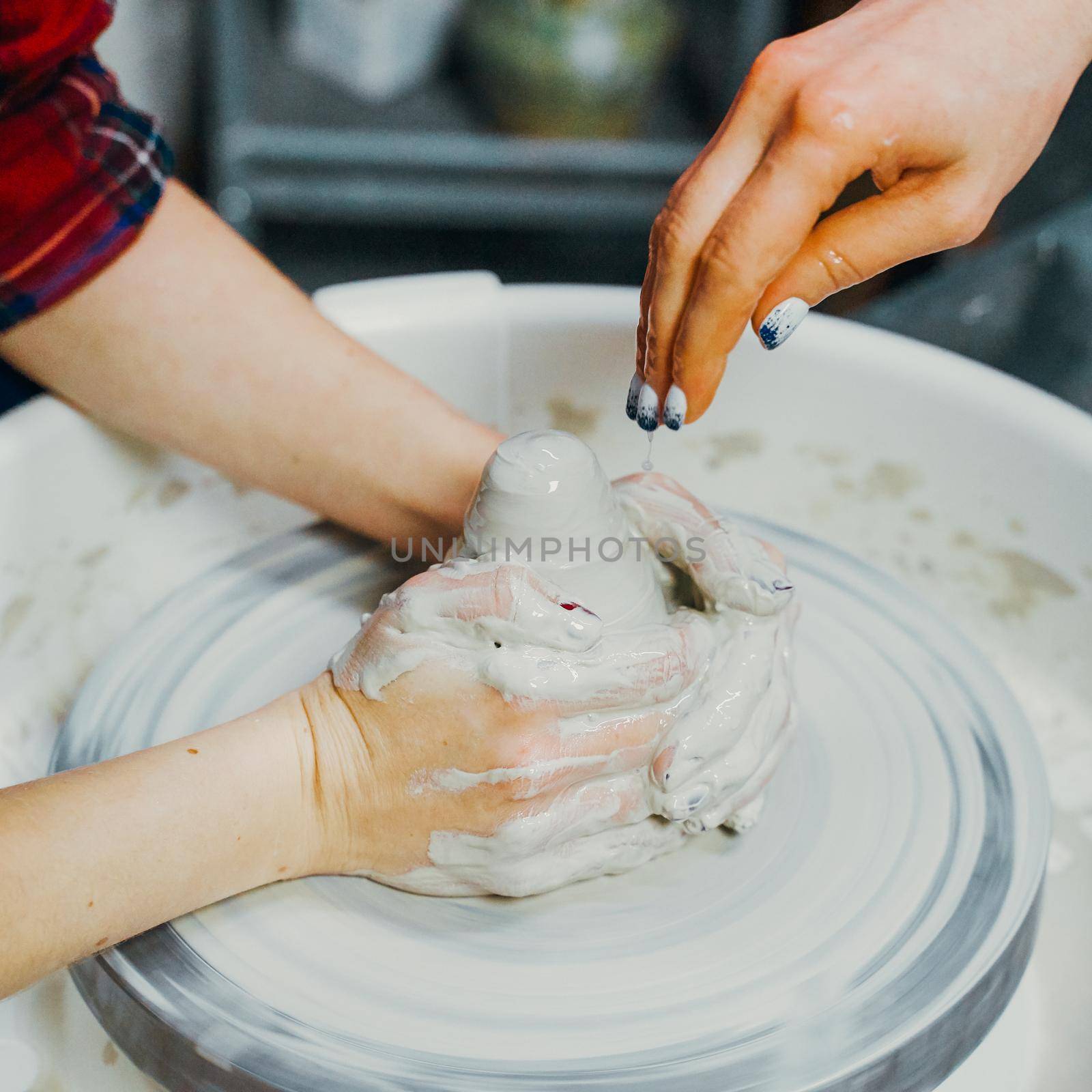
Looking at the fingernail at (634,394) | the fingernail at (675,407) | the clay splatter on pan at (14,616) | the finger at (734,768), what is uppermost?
the fingernail at (675,407)

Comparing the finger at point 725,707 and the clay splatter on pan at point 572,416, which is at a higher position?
the finger at point 725,707

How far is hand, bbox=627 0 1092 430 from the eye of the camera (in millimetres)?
822

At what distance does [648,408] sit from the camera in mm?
959

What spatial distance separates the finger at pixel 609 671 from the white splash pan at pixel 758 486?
1.39ft

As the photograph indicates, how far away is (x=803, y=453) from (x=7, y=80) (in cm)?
89

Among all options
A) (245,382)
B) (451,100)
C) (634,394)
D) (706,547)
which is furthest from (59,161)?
(451,100)

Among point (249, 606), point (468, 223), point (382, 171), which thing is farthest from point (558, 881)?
point (468, 223)

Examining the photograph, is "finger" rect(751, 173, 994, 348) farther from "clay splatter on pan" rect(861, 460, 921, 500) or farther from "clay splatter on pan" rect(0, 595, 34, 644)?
"clay splatter on pan" rect(0, 595, 34, 644)

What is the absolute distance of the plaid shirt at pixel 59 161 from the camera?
101cm

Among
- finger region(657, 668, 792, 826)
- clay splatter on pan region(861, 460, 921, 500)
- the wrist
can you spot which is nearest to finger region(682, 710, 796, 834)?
finger region(657, 668, 792, 826)

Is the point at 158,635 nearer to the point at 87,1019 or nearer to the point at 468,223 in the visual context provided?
the point at 87,1019

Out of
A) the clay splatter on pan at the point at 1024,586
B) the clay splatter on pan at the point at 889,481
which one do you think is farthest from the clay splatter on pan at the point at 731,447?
the clay splatter on pan at the point at 1024,586

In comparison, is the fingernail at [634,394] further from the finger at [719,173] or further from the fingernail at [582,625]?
the fingernail at [582,625]

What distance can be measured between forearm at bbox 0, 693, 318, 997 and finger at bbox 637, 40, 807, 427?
17.0 inches
